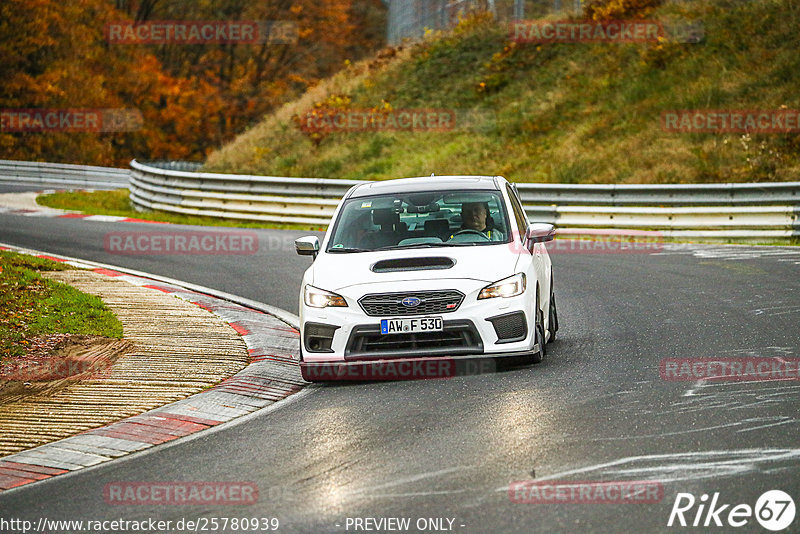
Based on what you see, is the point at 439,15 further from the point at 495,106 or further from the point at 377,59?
the point at 495,106

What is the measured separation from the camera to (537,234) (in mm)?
9820

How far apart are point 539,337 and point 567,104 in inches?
945

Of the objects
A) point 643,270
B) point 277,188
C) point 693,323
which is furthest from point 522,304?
point 277,188

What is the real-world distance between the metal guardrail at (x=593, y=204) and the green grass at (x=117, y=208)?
18 cm

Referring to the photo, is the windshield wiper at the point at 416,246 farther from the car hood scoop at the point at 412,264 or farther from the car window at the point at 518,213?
the car window at the point at 518,213

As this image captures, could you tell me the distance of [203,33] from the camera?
62562 mm

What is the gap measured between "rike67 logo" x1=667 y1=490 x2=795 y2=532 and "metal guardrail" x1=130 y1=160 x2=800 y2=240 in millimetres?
15166

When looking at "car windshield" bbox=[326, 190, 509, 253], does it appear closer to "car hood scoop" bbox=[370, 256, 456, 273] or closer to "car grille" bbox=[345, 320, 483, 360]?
"car hood scoop" bbox=[370, 256, 456, 273]

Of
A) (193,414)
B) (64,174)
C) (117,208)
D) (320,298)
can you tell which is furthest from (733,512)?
(64,174)

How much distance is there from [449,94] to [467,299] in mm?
28534

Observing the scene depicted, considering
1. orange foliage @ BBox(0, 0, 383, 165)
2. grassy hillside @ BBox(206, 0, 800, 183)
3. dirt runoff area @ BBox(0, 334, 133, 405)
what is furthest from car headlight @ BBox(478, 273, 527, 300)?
orange foliage @ BBox(0, 0, 383, 165)

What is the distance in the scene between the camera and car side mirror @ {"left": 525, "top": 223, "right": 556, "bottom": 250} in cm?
980

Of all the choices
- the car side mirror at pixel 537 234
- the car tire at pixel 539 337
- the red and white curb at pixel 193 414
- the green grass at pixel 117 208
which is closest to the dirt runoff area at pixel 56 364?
the red and white curb at pixel 193 414

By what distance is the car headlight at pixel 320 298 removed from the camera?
9.19 metres
